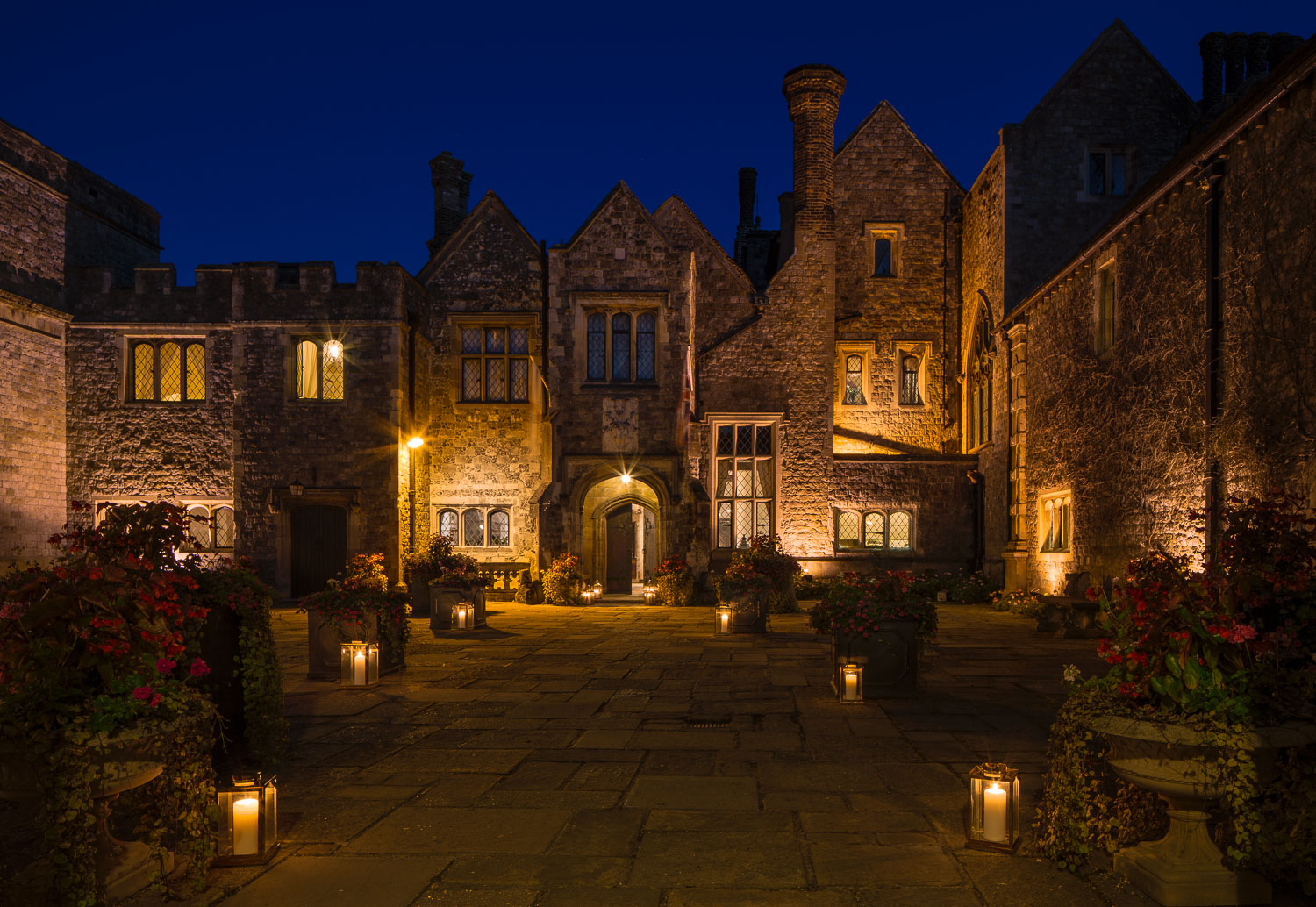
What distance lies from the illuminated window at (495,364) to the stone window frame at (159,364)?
18.2ft

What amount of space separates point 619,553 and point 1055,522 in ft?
33.5

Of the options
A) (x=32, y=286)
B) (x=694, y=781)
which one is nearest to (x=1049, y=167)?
(x=694, y=781)

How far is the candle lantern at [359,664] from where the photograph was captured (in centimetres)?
886

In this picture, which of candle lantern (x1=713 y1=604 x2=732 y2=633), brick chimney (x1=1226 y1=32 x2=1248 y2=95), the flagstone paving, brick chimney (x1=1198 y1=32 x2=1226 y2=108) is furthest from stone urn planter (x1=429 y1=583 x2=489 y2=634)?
brick chimney (x1=1226 y1=32 x2=1248 y2=95)

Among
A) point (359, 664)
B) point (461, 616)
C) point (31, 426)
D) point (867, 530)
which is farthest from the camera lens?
point (867, 530)

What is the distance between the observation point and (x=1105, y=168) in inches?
782

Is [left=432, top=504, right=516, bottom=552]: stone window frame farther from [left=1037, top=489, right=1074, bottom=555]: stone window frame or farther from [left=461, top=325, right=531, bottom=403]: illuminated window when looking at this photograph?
[left=1037, top=489, right=1074, bottom=555]: stone window frame

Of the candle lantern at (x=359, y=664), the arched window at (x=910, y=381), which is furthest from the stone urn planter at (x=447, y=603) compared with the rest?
the arched window at (x=910, y=381)

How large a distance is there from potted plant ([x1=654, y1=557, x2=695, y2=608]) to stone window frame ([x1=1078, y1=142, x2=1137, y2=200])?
12.0m

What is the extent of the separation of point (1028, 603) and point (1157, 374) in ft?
19.4

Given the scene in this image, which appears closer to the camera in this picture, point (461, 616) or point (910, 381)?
point (461, 616)

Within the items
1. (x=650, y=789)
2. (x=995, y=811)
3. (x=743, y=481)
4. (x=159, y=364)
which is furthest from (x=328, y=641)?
(x=159, y=364)

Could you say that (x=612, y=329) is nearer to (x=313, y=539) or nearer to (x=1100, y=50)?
(x=313, y=539)

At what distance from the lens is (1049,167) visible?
19.5 metres
